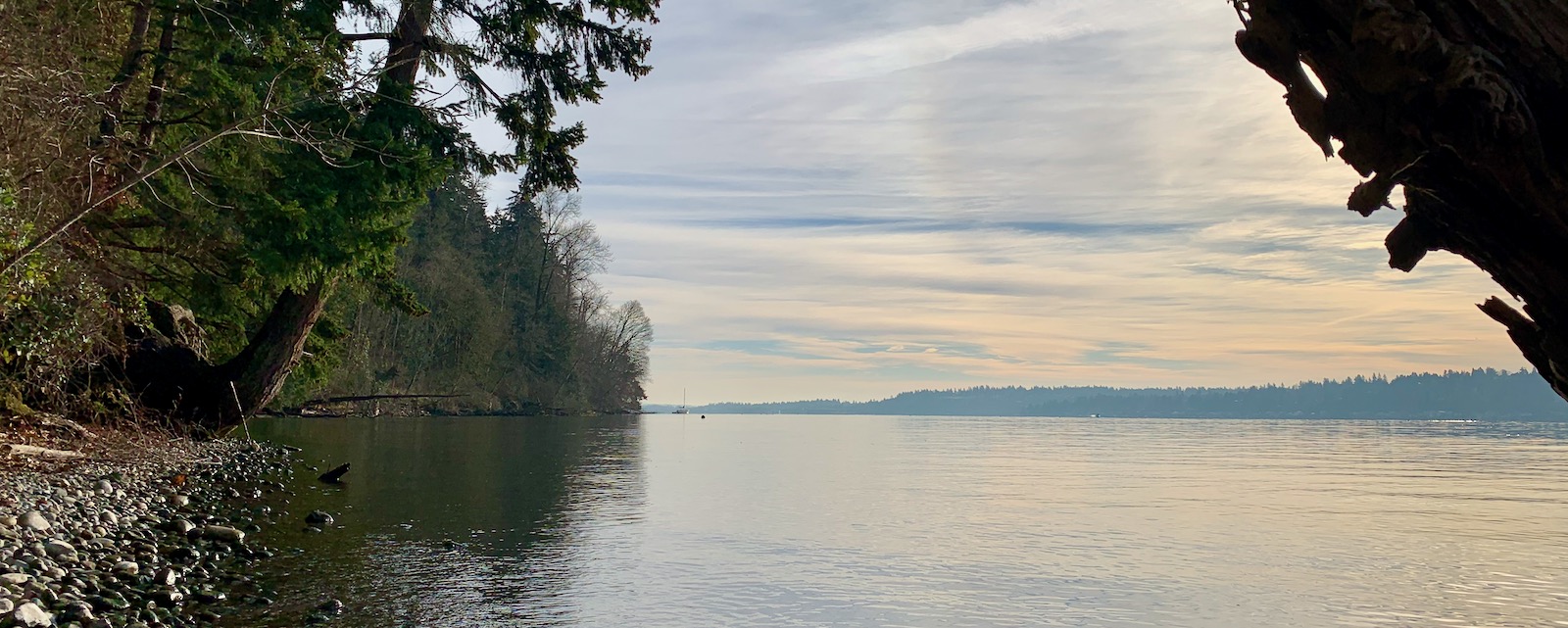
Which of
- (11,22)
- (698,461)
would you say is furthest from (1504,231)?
(698,461)

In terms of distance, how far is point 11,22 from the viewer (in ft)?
32.3

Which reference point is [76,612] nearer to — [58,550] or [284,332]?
[58,550]

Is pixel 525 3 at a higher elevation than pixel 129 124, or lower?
higher

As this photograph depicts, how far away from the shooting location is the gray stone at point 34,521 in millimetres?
8586

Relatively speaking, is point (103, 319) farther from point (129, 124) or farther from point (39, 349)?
point (129, 124)

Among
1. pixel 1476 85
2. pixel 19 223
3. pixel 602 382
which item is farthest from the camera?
pixel 602 382

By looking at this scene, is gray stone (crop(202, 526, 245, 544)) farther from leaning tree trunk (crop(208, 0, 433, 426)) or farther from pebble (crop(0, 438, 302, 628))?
leaning tree trunk (crop(208, 0, 433, 426))

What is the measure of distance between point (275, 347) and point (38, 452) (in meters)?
4.96

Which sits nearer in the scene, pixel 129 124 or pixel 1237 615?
pixel 1237 615

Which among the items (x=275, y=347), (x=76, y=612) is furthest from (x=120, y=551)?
(x=275, y=347)

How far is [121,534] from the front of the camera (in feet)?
31.3

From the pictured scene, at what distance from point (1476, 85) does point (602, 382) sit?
9622 centimetres

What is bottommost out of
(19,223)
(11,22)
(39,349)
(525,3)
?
(39,349)

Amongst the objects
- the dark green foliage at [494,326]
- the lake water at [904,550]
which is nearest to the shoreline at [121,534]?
the lake water at [904,550]
